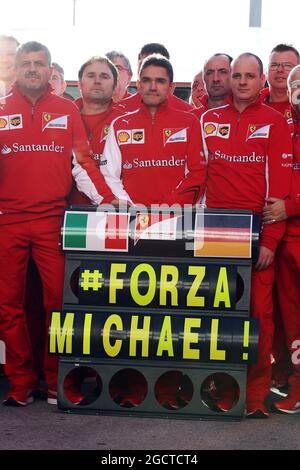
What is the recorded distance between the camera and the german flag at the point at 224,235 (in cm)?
455

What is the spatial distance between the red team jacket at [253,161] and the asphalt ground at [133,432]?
0.98 metres

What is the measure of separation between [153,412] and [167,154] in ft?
4.57

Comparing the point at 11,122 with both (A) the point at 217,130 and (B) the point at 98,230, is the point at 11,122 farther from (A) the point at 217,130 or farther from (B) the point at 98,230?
(A) the point at 217,130

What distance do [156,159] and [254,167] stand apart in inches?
21.2

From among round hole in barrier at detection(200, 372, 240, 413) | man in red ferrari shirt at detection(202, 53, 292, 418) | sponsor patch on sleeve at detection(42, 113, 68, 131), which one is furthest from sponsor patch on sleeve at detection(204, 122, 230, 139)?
round hole in barrier at detection(200, 372, 240, 413)

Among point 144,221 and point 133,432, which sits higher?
point 144,221

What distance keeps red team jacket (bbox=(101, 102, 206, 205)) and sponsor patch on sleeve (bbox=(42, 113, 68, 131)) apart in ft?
0.92

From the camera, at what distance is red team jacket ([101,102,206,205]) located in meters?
4.89

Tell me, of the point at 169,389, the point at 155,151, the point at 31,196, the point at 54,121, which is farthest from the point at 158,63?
the point at 169,389

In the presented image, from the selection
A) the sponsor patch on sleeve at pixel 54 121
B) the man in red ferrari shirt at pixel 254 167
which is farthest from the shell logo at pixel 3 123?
the man in red ferrari shirt at pixel 254 167

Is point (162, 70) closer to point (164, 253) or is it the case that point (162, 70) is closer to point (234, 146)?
point (234, 146)

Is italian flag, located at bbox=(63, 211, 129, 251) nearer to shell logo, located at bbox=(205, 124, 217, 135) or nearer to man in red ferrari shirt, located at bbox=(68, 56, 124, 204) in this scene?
man in red ferrari shirt, located at bbox=(68, 56, 124, 204)

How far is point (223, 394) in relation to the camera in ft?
15.7

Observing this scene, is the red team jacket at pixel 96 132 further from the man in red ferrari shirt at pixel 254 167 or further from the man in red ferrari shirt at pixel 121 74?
the man in red ferrari shirt at pixel 121 74
